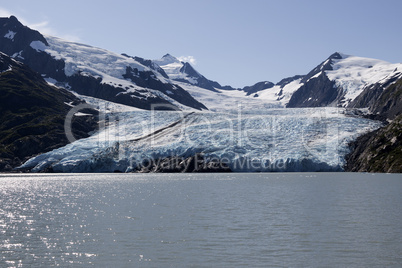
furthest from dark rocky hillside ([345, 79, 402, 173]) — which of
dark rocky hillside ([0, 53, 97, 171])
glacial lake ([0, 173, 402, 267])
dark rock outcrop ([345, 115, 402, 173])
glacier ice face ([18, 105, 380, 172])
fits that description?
dark rocky hillside ([0, 53, 97, 171])

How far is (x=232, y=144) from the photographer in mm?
118312

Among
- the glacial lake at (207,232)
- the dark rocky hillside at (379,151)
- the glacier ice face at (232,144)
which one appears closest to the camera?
the glacial lake at (207,232)

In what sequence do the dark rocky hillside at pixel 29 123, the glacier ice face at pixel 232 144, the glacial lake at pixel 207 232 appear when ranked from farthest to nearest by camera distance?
the dark rocky hillside at pixel 29 123 < the glacier ice face at pixel 232 144 < the glacial lake at pixel 207 232

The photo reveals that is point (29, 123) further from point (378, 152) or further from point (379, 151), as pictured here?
point (379, 151)

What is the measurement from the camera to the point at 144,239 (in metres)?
28.7

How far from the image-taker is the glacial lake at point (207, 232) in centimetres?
2345

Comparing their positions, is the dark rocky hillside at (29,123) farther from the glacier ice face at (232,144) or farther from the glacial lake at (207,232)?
the glacial lake at (207,232)

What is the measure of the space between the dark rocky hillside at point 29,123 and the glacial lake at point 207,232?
97455mm

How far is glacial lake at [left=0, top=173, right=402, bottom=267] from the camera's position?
2345 centimetres

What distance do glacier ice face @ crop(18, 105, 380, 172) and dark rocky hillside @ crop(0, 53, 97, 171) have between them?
39.8 feet

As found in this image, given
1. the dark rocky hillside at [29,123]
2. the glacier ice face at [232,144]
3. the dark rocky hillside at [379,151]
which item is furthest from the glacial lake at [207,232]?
the dark rocky hillside at [29,123]

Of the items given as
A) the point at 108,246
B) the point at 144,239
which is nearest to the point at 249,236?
the point at 144,239

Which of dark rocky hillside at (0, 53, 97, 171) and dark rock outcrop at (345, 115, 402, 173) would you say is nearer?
dark rock outcrop at (345, 115, 402, 173)

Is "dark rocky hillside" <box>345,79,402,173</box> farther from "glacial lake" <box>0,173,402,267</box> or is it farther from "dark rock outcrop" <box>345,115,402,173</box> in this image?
"glacial lake" <box>0,173,402,267</box>
